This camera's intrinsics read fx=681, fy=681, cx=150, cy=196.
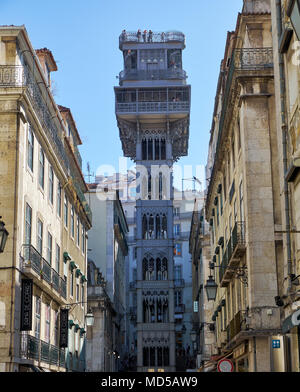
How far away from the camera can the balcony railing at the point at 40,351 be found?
23547 millimetres

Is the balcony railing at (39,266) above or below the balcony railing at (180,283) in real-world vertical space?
below

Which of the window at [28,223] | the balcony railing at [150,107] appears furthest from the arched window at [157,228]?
the window at [28,223]

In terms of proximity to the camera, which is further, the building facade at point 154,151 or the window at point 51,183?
the building facade at point 154,151

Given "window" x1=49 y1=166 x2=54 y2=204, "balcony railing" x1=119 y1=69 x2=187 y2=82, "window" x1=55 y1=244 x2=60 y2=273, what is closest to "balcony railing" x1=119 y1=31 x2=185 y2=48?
"balcony railing" x1=119 y1=69 x2=187 y2=82

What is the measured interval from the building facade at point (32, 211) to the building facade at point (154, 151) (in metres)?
41.0

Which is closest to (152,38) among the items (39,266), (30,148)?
(30,148)

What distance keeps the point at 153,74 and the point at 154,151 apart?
955cm

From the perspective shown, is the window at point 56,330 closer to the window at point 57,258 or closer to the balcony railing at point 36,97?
the window at point 57,258

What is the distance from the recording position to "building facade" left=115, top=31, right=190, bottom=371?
7694cm

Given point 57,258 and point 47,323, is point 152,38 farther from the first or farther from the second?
point 47,323

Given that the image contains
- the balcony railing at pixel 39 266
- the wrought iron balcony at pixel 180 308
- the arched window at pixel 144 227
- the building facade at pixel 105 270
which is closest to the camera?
the balcony railing at pixel 39 266

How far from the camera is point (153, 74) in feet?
277

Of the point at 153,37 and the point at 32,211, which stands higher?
the point at 153,37
